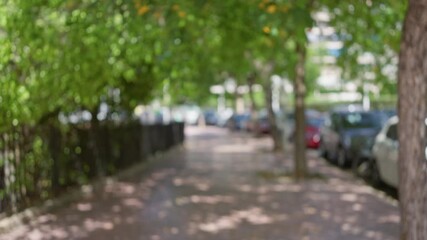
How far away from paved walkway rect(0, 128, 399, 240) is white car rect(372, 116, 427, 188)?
0.38 metres

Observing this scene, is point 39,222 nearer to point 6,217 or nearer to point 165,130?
point 6,217

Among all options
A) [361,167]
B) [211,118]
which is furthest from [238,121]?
[361,167]

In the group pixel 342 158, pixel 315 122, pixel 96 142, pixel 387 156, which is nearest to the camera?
pixel 387 156

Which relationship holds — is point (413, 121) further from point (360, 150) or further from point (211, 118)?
point (211, 118)

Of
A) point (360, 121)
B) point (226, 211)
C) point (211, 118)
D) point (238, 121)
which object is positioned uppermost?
point (360, 121)

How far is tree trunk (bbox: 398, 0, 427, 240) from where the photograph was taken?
5664mm

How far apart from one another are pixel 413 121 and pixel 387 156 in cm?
733

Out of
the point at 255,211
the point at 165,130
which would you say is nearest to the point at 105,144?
the point at 255,211

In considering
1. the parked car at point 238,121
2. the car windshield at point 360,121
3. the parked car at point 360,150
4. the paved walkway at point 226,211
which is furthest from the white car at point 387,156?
the parked car at point 238,121

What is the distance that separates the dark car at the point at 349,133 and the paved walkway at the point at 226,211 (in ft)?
5.32

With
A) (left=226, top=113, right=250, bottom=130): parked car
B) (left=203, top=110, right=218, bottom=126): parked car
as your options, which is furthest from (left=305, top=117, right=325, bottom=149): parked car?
(left=203, top=110, right=218, bottom=126): parked car

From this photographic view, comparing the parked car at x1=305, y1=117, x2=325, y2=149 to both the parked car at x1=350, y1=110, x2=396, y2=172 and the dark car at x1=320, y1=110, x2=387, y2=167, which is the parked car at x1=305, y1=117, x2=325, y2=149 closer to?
the dark car at x1=320, y1=110, x2=387, y2=167

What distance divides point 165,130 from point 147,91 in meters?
7.85

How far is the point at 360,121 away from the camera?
1983 cm
